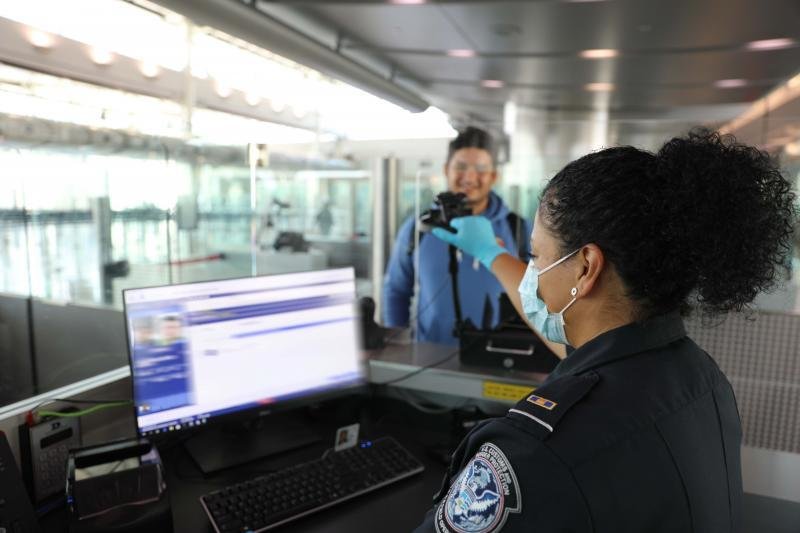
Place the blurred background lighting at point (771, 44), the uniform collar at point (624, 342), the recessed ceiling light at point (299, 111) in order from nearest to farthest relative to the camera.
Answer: the uniform collar at point (624, 342)
the blurred background lighting at point (771, 44)
the recessed ceiling light at point (299, 111)

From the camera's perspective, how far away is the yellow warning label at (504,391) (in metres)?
1.29

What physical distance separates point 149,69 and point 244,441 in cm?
395

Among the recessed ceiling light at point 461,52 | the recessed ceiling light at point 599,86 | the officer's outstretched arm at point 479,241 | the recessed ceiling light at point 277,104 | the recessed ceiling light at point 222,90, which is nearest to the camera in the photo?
the officer's outstretched arm at point 479,241

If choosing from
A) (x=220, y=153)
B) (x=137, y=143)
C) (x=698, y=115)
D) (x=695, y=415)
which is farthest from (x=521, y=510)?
(x=698, y=115)

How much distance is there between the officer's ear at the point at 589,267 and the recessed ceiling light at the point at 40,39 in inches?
148

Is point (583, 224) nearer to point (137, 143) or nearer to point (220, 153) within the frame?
point (137, 143)

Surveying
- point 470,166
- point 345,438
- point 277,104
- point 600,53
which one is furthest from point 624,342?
point 277,104

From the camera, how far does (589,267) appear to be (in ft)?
2.33

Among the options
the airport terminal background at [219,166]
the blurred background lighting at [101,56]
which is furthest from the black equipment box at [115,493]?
the blurred background lighting at [101,56]

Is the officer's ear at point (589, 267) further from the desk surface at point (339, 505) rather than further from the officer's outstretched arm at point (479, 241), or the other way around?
the officer's outstretched arm at point (479, 241)

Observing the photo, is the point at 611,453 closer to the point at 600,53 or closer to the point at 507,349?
the point at 507,349

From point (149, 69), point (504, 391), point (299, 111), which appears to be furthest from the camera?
point (299, 111)

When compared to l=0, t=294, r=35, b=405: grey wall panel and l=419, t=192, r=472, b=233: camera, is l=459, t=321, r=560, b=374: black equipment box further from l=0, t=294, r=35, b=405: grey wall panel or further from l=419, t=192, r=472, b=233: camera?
l=0, t=294, r=35, b=405: grey wall panel

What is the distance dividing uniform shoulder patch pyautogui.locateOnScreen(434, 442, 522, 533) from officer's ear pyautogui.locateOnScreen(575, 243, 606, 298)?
0.25m
